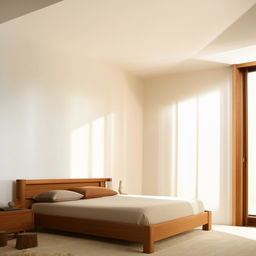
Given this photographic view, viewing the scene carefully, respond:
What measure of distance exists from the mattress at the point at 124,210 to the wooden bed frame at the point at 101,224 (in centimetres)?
5

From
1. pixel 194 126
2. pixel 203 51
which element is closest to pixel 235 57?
pixel 203 51

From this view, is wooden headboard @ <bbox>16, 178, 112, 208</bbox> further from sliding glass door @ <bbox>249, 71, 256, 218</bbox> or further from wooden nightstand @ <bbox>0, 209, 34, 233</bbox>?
sliding glass door @ <bbox>249, 71, 256, 218</bbox>

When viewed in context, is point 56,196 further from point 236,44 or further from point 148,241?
point 236,44

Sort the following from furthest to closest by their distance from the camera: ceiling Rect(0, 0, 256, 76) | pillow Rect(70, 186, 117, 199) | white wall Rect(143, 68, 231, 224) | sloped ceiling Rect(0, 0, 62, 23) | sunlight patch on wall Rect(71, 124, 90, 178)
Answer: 1. white wall Rect(143, 68, 231, 224)
2. sunlight patch on wall Rect(71, 124, 90, 178)
3. pillow Rect(70, 186, 117, 199)
4. ceiling Rect(0, 0, 256, 76)
5. sloped ceiling Rect(0, 0, 62, 23)

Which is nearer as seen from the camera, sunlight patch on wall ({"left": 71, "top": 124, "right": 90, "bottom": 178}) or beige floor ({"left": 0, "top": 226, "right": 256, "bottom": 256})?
beige floor ({"left": 0, "top": 226, "right": 256, "bottom": 256})

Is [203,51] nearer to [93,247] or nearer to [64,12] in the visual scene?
[64,12]

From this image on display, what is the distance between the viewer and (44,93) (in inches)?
206

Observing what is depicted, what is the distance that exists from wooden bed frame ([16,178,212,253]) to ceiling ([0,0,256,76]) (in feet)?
6.04

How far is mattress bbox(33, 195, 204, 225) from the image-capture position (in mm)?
3948

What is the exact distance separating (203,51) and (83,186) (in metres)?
2.55

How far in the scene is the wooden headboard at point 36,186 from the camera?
4730mm

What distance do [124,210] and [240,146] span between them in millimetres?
2701

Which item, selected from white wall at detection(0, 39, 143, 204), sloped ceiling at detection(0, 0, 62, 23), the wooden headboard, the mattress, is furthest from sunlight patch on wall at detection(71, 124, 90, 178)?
sloped ceiling at detection(0, 0, 62, 23)

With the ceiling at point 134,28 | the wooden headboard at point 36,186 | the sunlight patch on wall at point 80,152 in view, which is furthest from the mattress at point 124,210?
the ceiling at point 134,28
